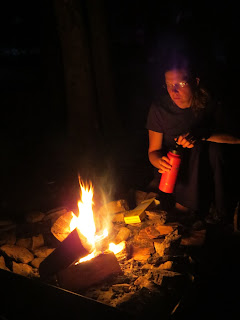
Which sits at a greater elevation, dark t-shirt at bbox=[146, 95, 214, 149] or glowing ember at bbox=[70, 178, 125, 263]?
dark t-shirt at bbox=[146, 95, 214, 149]

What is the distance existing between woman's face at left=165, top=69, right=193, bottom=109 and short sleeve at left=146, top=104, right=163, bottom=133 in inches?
11.2

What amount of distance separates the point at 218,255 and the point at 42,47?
19.9 feet

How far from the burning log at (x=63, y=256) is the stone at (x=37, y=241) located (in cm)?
50

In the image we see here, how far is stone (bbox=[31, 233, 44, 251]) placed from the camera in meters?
3.19

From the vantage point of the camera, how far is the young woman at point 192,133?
3.02m

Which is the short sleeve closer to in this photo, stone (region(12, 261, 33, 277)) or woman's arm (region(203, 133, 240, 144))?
woman's arm (region(203, 133, 240, 144))

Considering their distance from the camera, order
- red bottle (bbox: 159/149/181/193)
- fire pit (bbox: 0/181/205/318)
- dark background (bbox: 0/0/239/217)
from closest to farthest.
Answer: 1. fire pit (bbox: 0/181/205/318)
2. red bottle (bbox: 159/149/181/193)
3. dark background (bbox: 0/0/239/217)

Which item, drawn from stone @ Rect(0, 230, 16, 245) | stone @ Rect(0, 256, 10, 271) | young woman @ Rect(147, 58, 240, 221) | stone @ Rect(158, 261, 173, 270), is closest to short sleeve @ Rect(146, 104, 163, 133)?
young woman @ Rect(147, 58, 240, 221)

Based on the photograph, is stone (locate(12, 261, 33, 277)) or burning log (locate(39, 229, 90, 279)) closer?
burning log (locate(39, 229, 90, 279))

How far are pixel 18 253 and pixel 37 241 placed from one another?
237 millimetres

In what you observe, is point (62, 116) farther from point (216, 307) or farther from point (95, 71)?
point (216, 307)

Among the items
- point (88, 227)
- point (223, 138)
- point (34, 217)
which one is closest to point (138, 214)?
point (88, 227)

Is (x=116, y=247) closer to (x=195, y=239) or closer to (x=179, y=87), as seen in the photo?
(x=195, y=239)

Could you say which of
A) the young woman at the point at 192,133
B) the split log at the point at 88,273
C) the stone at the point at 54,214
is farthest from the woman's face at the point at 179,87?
the stone at the point at 54,214
